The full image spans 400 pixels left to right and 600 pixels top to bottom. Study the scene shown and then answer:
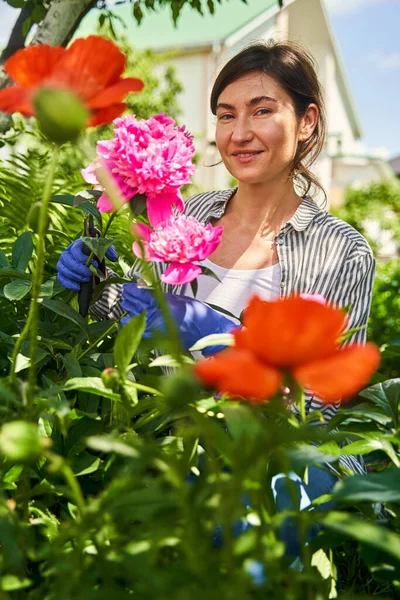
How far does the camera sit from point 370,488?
634mm

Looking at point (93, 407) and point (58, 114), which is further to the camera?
point (93, 407)

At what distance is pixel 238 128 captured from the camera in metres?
1.62

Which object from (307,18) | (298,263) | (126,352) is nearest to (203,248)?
(126,352)

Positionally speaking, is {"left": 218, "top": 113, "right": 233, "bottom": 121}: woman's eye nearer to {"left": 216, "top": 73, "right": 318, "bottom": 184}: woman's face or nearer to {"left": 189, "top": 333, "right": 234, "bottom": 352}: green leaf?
{"left": 216, "top": 73, "right": 318, "bottom": 184}: woman's face

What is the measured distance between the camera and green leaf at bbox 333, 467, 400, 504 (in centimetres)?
62

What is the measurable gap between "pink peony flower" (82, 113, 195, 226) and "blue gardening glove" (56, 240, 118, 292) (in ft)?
0.67

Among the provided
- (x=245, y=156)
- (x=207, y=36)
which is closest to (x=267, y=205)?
(x=245, y=156)

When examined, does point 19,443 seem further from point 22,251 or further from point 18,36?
point 18,36

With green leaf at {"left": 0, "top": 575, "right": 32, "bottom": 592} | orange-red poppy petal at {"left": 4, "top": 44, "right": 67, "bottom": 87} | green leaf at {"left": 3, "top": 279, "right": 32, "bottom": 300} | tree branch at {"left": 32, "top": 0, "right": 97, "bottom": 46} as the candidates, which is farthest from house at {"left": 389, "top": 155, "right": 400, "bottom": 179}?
green leaf at {"left": 0, "top": 575, "right": 32, "bottom": 592}

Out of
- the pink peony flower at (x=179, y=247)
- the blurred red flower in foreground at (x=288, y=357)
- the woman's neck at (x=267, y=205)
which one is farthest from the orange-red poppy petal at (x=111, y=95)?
the woman's neck at (x=267, y=205)

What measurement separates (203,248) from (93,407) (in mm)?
290

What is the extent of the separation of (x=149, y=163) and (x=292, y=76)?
2.86ft

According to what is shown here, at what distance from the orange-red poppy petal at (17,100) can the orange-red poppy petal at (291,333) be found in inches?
9.8

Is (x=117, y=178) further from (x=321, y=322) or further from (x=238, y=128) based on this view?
(x=238, y=128)
